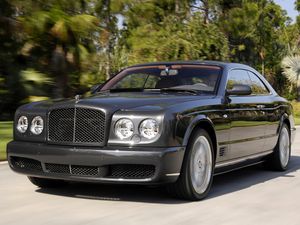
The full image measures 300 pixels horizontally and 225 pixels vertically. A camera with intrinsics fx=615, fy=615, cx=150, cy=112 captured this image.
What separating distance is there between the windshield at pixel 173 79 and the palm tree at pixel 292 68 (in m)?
37.8

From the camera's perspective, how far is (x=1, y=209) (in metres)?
5.59

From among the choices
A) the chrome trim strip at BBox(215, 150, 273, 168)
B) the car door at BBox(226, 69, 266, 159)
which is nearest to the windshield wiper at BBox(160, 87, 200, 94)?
the car door at BBox(226, 69, 266, 159)

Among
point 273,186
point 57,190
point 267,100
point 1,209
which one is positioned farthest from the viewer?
point 267,100

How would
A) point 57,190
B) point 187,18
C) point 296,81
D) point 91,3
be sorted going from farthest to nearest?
point 296,81, point 187,18, point 91,3, point 57,190

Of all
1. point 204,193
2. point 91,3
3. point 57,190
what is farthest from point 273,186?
point 91,3

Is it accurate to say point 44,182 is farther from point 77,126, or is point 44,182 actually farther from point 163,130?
point 163,130

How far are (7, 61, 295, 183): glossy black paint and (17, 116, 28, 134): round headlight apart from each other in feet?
0.18

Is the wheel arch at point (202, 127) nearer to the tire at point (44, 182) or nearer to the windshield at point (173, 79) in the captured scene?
the windshield at point (173, 79)

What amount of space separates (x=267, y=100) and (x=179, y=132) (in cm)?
289

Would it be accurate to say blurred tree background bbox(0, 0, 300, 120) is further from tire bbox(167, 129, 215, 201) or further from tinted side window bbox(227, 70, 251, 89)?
tire bbox(167, 129, 215, 201)

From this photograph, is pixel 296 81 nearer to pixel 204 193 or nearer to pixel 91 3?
pixel 91 3

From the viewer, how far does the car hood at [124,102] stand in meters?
5.88

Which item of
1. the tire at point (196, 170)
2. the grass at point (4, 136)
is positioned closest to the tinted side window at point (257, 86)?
the tire at point (196, 170)

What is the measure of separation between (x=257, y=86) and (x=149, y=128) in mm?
3157
